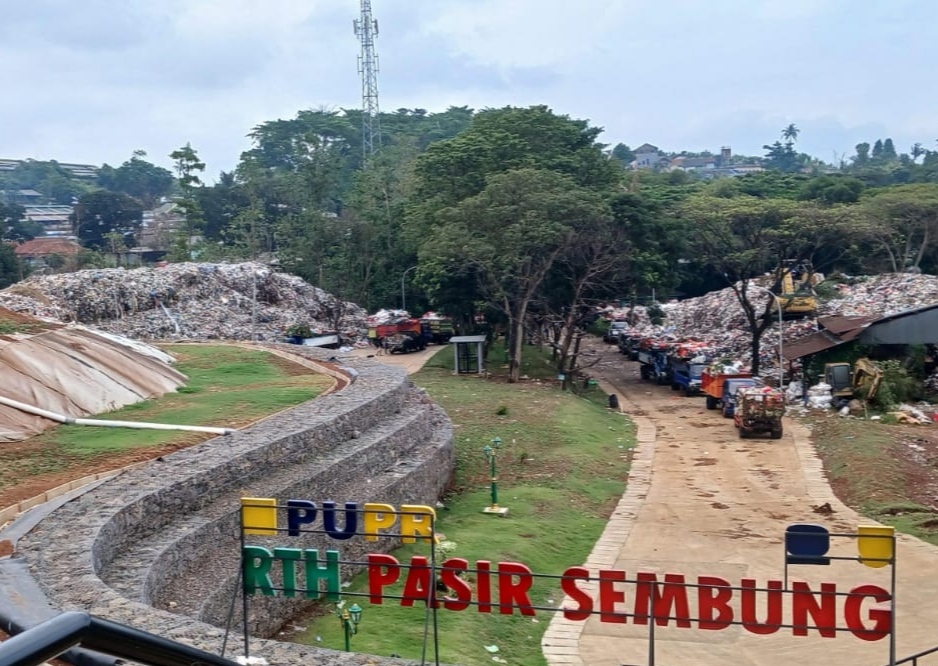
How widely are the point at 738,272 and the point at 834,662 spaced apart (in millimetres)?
27396

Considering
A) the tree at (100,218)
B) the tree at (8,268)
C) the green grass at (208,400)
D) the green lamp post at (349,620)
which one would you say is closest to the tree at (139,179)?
the tree at (100,218)

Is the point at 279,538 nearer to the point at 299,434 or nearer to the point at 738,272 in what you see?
the point at 299,434

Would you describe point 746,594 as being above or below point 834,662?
above

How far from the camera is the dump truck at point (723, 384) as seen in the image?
2894 cm

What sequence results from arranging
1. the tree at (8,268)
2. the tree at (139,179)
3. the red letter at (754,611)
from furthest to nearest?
the tree at (139,179), the tree at (8,268), the red letter at (754,611)

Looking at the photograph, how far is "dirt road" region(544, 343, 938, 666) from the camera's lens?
467 inches

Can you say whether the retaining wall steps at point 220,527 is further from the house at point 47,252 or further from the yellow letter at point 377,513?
the house at point 47,252

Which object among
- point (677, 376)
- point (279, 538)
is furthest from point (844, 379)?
point (279, 538)

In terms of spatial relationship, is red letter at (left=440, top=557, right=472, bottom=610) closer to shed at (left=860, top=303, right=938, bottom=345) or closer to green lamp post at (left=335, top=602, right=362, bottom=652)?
green lamp post at (left=335, top=602, right=362, bottom=652)

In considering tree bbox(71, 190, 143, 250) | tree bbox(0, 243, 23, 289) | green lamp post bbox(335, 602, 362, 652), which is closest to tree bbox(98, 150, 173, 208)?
tree bbox(71, 190, 143, 250)

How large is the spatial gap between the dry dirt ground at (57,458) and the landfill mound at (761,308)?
1088 inches

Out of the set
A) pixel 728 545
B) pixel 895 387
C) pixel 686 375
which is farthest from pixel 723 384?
pixel 728 545

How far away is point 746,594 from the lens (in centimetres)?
791

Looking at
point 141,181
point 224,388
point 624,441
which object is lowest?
point 624,441
